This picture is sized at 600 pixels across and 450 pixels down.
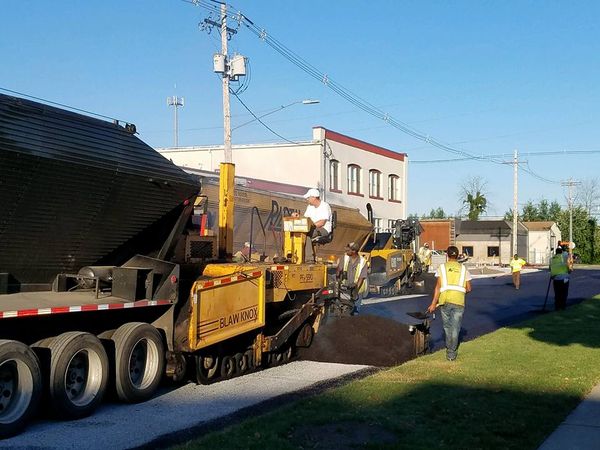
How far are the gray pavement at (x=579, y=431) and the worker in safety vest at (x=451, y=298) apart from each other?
8.91ft

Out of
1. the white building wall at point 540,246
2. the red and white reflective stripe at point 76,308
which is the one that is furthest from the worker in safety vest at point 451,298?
the white building wall at point 540,246

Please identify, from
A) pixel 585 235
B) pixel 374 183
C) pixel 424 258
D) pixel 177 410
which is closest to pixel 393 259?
pixel 424 258

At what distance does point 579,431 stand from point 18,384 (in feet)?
17.2

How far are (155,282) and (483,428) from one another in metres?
3.98

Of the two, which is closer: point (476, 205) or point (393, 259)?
point (393, 259)

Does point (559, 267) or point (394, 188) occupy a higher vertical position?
point (394, 188)

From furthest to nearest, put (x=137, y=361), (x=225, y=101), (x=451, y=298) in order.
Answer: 1. (x=225, y=101)
2. (x=451, y=298)
3. (x=137, y=361)

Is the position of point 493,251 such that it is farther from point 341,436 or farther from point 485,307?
point 341,436

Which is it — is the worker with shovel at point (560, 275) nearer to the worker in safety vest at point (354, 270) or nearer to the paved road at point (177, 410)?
the worker in safety vest at point (354, 270)

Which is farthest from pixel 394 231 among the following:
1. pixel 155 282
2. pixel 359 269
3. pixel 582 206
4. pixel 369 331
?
pixel 582 206

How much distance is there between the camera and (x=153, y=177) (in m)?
8.62

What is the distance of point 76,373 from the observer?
25.3 feet

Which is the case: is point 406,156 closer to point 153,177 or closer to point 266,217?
point 266,217

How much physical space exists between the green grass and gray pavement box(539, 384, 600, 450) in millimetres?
98
